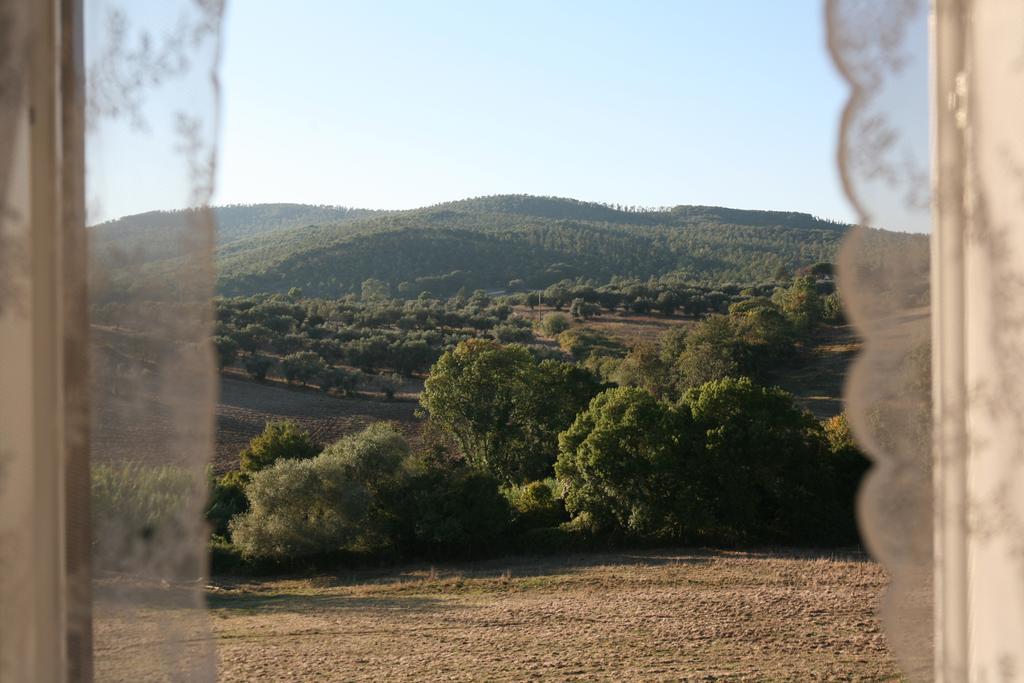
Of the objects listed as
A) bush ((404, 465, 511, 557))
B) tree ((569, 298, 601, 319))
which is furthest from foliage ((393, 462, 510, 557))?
tree ((569, 298, 601, 319))

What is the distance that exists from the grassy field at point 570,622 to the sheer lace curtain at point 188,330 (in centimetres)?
439

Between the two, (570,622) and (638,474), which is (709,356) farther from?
(570,622)

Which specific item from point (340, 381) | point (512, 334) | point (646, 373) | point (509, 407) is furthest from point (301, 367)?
point (646, 373)

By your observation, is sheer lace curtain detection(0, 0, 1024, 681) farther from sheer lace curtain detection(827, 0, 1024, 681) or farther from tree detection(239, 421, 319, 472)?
tree detection(239, 421, 319, 472)

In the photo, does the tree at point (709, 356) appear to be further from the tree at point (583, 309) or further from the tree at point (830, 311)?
the tree at point (583, 309)

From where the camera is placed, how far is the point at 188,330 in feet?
2.67

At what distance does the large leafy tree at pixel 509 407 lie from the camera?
41.3 feet

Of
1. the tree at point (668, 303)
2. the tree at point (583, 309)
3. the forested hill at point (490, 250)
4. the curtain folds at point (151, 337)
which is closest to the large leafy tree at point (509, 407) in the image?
the tree at point (583, 309)

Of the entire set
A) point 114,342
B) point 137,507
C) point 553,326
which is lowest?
point 137,507

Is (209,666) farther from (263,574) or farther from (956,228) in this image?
(263,574)

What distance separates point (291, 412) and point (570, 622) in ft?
26.8

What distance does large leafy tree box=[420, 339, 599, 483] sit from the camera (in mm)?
12578

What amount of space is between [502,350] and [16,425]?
12348 millimetres

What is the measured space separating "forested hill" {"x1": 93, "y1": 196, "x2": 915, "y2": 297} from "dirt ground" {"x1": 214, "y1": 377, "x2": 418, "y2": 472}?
6.04 metres
